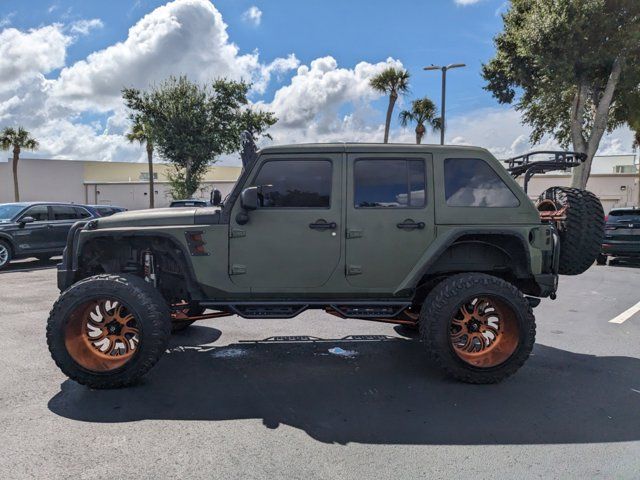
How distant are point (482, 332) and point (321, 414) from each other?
1751 millimetres

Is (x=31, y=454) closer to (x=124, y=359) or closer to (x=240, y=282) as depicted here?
(x=124, y=359)

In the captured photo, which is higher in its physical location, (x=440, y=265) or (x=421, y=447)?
(x=440, y=265)

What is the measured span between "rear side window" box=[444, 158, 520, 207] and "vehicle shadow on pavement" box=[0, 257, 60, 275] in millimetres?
10568

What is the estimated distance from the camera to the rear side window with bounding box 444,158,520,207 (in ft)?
14.3

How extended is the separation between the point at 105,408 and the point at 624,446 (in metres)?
3.73

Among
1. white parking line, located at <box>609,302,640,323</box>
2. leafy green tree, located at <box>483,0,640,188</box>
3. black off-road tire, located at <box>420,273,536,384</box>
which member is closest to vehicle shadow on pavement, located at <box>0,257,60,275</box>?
black off-road tire, located at <box>420,273,536,384</box>

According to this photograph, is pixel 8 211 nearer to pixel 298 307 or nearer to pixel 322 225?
pixel 298 307

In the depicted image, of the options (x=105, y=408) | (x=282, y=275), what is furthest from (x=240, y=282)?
(x=105, y=408)

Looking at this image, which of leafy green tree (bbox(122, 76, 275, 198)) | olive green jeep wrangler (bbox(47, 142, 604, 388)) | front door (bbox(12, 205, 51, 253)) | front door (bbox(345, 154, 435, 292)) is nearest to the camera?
olive green jeep wrangler (bbox(47, 142, 604, 388))

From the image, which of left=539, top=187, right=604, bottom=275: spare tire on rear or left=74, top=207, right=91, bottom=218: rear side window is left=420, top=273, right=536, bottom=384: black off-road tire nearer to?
left=539, top=187, right=604, bottom=275: spare tire on rear

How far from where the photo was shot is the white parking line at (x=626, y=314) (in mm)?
6660

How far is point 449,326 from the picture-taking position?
4.18 meters

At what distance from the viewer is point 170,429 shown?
11.0 feet

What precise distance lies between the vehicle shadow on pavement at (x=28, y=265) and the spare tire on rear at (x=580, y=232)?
11334 mm
